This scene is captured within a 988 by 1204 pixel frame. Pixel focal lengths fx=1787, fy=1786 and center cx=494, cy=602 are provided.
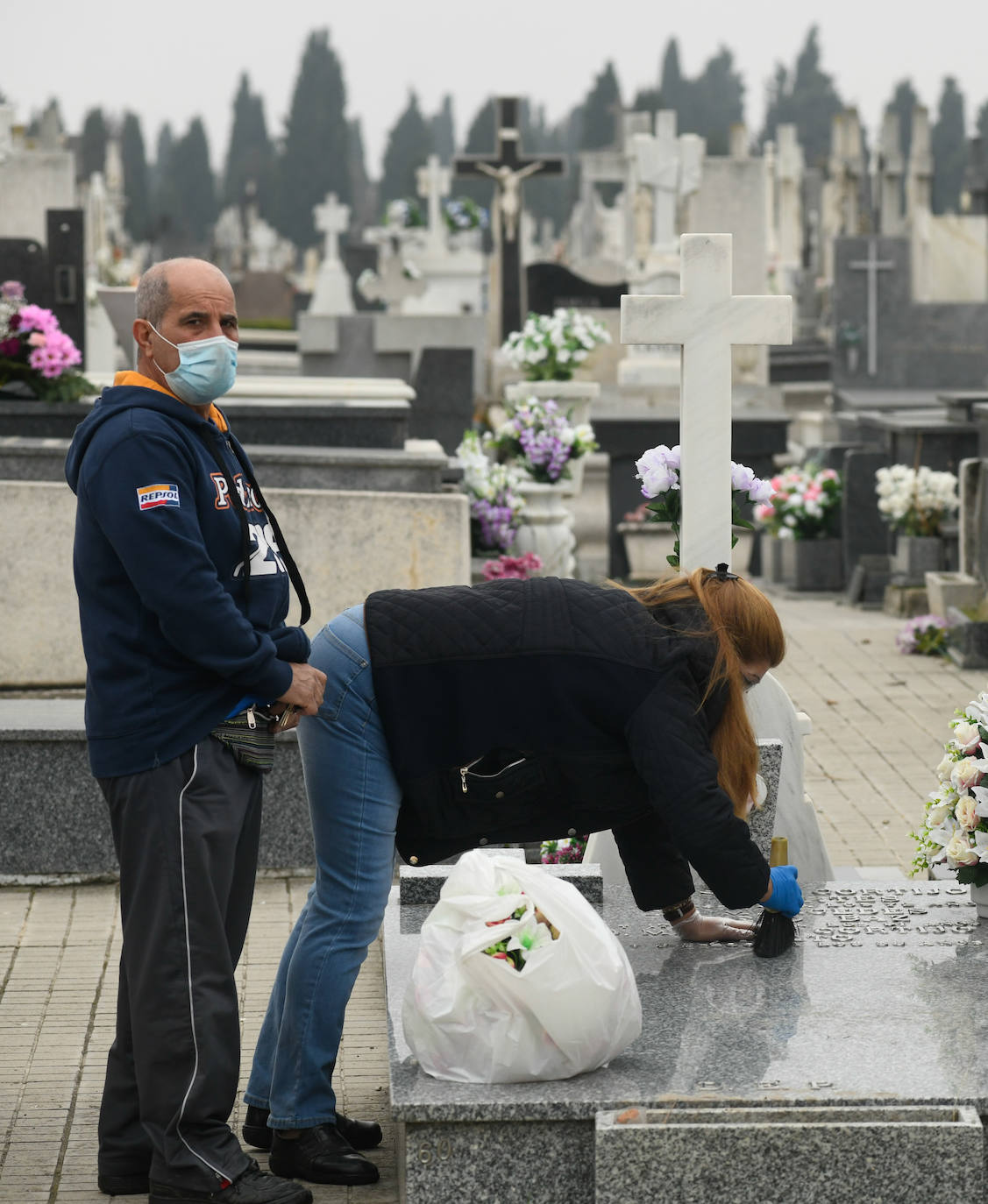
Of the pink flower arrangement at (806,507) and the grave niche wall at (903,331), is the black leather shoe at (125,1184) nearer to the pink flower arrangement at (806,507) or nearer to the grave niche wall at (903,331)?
the pink flower arrangement at (806,507)

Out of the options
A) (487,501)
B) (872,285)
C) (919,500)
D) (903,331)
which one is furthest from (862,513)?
(903,331)

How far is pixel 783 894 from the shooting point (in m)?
3.84

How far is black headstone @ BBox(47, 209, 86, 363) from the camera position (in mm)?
9805

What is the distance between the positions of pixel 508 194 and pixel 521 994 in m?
18.1

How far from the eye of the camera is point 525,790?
3.45 meters

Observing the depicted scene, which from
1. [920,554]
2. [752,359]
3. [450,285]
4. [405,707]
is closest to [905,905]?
[405,707]

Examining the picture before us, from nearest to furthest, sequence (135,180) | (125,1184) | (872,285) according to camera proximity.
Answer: (125,1184) < (872,285) < (135,180)

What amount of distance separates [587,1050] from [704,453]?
200 centimetres

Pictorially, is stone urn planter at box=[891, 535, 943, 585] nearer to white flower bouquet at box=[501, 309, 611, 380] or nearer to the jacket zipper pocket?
white flower bouquet at box=[501, 309, 611, 380]

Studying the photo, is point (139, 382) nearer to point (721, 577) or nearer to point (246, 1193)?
point (721, 577)

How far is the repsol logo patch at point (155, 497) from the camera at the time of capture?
327 centimetres

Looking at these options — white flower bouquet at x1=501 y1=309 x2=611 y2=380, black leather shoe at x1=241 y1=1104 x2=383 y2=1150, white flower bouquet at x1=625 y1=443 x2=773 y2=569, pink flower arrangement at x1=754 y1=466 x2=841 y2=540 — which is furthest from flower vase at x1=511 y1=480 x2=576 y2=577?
black leather shoe at x1=241 y1=1104 x2=383 y2=1150

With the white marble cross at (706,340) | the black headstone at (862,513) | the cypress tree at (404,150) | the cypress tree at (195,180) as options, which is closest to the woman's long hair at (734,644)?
the white marble cross at (706,340)

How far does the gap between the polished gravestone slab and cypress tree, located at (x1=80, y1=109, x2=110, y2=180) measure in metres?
60.0
